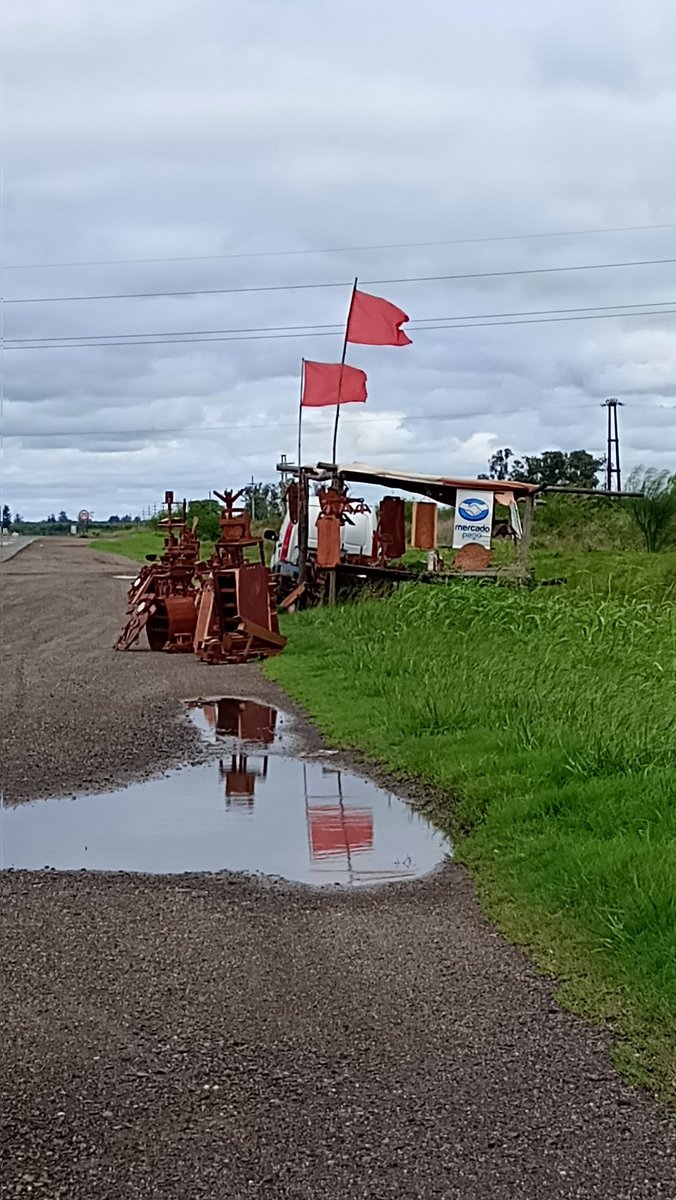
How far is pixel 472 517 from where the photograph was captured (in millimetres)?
20500

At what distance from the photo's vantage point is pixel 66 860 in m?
6.68

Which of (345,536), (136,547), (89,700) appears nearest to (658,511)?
(345,536)

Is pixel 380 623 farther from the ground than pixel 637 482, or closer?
closer

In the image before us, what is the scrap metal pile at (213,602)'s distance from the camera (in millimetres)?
16234

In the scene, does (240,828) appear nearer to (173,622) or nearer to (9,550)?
(173,622)

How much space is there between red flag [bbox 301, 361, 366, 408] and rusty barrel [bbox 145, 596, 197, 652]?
490 cm

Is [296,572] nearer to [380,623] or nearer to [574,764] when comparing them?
[380,623]

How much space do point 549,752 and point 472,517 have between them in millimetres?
12531

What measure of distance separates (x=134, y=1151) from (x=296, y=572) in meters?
18.4

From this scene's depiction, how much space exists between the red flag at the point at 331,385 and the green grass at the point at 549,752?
15.6 feet

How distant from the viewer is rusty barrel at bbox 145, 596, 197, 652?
56.0 ft

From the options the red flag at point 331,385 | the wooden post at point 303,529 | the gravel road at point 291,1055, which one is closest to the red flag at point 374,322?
the red flag at point 331,385

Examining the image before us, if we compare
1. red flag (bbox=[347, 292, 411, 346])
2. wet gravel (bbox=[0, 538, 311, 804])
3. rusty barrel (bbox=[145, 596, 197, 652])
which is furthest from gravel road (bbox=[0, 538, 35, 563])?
rusty barrel (bbox=[145, 596, 197, 652])

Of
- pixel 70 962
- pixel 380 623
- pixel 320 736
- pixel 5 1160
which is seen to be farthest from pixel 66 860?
pixel 380 623
